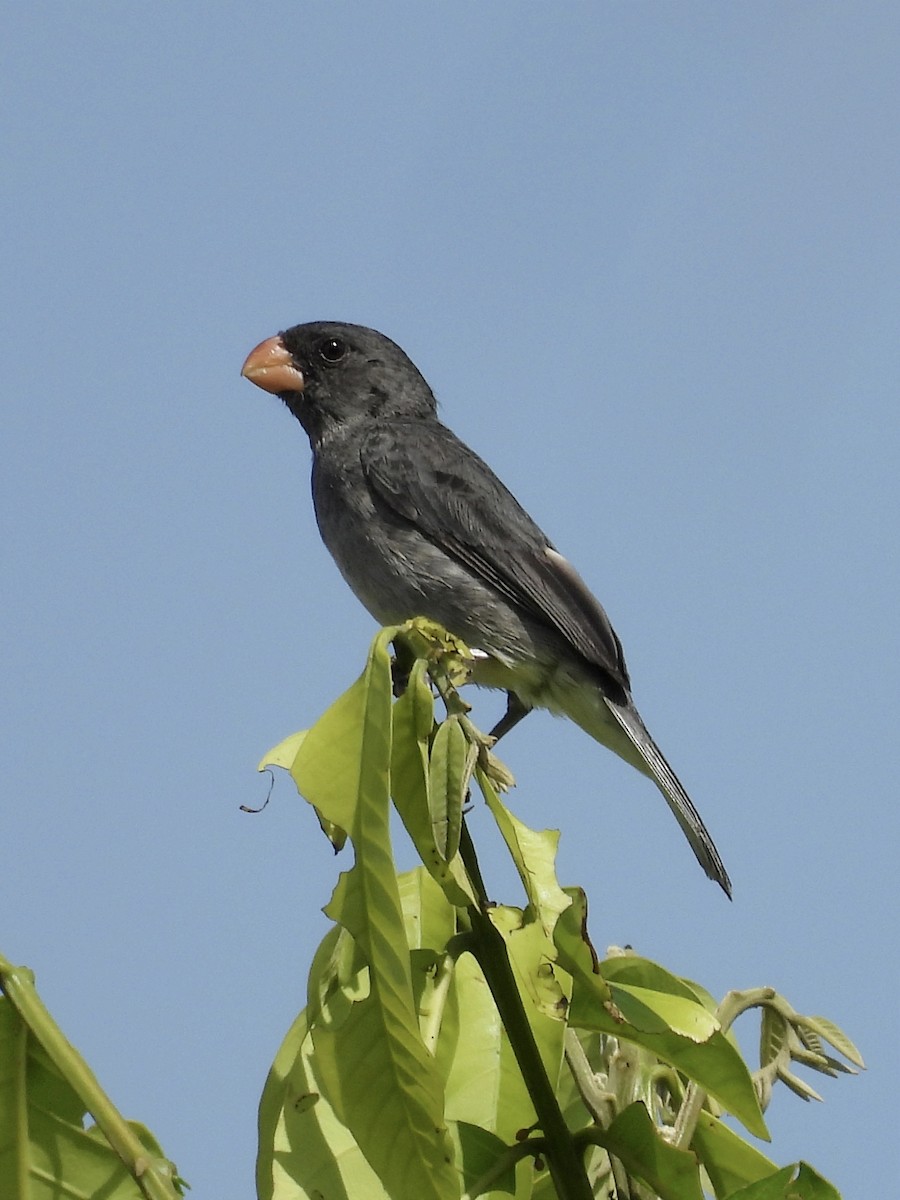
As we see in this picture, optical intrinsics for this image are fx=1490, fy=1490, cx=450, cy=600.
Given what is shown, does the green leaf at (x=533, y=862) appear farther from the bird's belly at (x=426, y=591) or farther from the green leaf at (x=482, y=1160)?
the bird's belly at (x=426, y=591)

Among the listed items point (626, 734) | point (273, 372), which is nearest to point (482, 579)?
point (626, 734)

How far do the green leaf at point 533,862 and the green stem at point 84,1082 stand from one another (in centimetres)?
A: 58

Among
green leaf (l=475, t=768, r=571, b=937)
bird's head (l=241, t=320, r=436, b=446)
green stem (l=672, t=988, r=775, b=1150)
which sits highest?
bird's head (l=241, t=320, r=436, b=446)

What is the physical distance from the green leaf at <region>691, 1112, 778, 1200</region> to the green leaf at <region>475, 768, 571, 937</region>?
14.7 inches

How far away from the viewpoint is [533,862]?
6.42 ft

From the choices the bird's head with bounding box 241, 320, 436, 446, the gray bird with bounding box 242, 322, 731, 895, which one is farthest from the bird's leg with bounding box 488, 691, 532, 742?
the bird's head with bounding box 241, 320, 436, 446

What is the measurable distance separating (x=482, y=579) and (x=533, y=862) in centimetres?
327

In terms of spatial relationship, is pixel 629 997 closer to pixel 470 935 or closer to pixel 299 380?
pixel 470 935

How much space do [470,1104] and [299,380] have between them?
14.8ft

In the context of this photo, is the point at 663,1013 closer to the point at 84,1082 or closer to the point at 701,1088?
the point at 701,1088

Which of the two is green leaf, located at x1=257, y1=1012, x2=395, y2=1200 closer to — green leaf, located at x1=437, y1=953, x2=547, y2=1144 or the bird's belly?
green leaf, located at x1=437, y1=953, x2=547, y2=1144

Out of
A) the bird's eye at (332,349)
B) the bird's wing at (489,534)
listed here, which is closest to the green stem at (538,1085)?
the bird's wing at (489,534)

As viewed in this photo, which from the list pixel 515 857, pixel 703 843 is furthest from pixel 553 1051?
pixel 703 843

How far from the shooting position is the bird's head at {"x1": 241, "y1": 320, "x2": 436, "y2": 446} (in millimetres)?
6086
